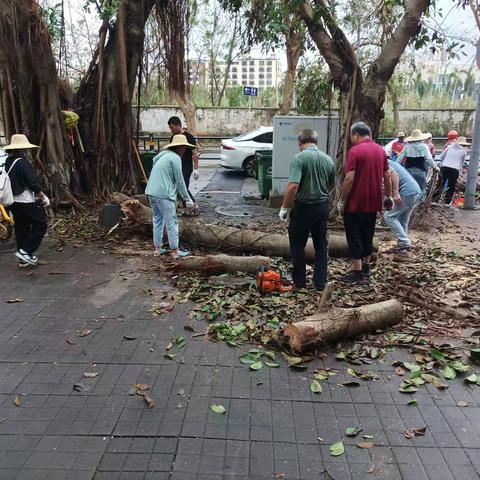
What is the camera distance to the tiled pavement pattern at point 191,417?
2875 mm

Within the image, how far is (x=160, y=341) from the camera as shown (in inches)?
175

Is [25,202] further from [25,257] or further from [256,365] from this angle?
[256,365]

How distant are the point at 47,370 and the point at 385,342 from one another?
9.61ft

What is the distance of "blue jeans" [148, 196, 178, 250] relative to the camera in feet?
22.0

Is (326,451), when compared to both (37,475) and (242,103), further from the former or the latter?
(242,103)

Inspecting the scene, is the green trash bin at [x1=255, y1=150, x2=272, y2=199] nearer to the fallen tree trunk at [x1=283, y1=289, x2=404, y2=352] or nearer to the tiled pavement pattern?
the fallen tree trunk at [x1=283, y1=289, x2=404, y2=352]

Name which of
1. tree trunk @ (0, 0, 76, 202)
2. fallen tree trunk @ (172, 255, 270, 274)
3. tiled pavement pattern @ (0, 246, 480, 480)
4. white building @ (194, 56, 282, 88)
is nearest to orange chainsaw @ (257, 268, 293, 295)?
fallen tree trunk @ (172, 255, 270, 274)

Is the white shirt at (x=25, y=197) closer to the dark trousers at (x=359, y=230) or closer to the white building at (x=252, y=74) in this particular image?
the dark trousers at (x=359, y=230)

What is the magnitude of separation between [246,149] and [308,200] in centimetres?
1106

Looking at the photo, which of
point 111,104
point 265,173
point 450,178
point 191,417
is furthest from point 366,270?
point 111,104

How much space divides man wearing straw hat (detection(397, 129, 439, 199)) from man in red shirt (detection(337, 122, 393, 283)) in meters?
3.21

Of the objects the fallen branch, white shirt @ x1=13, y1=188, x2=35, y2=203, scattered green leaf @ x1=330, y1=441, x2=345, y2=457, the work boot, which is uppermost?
white shirt @ x1=13, y1=188, x2=35, y2=203

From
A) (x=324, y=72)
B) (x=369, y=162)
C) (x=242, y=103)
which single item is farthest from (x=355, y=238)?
(x=242, y=103)

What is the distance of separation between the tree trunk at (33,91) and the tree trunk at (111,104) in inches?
30.0
